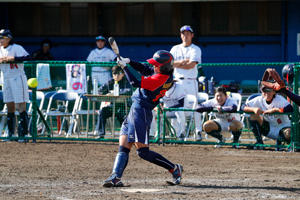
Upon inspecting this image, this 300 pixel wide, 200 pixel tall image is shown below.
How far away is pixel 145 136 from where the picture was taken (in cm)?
781

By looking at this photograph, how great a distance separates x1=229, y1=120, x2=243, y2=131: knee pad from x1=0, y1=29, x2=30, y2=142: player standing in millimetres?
3750

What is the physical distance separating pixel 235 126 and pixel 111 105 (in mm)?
2390

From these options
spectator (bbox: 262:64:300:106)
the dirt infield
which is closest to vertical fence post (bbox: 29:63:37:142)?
the dirt infield

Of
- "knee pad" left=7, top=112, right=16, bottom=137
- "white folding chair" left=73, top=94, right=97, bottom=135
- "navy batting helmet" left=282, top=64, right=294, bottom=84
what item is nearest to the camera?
"navy batting helmet" left=282, top=64, right=294, bottom=84

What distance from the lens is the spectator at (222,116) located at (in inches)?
452

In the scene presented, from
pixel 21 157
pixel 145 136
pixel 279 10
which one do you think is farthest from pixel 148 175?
pixel 279 10

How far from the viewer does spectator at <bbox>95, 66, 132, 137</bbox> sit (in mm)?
12164

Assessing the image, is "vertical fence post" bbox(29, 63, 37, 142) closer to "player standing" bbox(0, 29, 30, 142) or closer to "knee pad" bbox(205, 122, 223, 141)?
"player standing" bbox(0, 29, 30, 142)

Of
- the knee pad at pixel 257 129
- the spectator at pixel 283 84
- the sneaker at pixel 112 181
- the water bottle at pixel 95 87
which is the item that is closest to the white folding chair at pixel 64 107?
the water bottle at pixel 95 87

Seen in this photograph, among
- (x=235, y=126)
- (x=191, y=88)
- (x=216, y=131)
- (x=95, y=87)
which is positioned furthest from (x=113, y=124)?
(x=235, y=126)

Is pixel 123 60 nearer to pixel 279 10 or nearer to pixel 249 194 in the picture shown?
pixel 249 194

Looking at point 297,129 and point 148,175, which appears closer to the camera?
point 148,175

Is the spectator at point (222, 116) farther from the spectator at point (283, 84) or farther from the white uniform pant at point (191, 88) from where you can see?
the spectator at point (283, 84)

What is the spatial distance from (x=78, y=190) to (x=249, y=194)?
1898 millimetres
